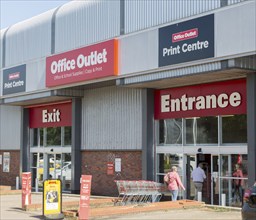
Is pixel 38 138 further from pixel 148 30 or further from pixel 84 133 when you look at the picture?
pixel 148 30

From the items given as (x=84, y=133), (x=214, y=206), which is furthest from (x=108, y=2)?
(x=214, y=206)

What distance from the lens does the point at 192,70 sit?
65.0 ft

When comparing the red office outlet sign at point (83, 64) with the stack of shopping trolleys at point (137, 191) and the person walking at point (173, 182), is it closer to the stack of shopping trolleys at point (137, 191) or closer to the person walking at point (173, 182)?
the stack of shopping trolleys at point (137, 191)

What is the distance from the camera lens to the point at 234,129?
2053 cm

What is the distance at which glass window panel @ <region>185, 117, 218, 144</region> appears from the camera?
21.4 m

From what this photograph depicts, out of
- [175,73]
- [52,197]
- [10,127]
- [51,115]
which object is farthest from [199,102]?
[10,127]

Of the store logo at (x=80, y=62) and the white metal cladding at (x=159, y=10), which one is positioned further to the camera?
the store logo at (x=80, y=62)

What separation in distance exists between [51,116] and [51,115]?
0.19ft

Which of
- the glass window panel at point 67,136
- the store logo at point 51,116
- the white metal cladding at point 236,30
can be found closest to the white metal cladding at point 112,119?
the glass window panel at point 67,136

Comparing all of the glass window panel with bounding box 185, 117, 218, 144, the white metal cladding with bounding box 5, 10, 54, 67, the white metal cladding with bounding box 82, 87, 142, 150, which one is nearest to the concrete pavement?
the glass window panel with bounding box 185, 117, 218, 144

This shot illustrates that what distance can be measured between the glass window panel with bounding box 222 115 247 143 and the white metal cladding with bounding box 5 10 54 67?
11.6 metres

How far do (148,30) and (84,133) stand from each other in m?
8.34

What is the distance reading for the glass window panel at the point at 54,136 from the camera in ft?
100

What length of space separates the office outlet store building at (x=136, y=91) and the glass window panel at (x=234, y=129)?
0.04m
